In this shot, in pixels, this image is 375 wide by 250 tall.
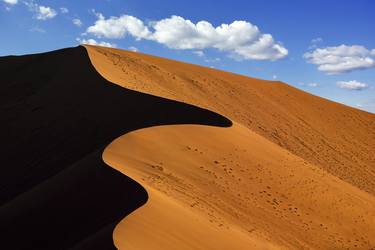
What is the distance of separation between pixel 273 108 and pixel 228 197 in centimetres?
2261

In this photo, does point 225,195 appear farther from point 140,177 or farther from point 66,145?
point 66,145

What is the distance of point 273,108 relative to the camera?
34250 mm

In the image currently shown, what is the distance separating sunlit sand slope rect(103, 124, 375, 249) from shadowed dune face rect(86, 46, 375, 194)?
632 centimetres

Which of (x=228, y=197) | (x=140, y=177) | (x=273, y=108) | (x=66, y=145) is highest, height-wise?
(x=273, y=108)

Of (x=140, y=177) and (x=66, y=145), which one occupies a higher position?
(x=140, y=177)

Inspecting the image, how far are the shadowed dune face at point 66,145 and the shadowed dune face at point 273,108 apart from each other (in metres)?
2.14

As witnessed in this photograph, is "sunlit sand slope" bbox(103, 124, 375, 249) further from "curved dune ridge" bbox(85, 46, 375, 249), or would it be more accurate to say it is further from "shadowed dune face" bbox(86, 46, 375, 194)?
"shadowed dune face" bbox(86, 46, 375, 194)

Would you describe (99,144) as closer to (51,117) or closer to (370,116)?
(51,117)

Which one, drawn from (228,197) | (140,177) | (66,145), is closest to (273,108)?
(66,145)

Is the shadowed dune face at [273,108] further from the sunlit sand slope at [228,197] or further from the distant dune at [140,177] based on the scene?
the sunlit sand slope at [228,197]

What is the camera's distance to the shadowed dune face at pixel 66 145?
30.7 ft

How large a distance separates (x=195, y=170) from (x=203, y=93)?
17.0 m

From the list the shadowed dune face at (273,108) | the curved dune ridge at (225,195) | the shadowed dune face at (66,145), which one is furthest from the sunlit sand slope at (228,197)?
the shadowed dune face at (273,108)

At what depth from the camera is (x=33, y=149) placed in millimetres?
15977
